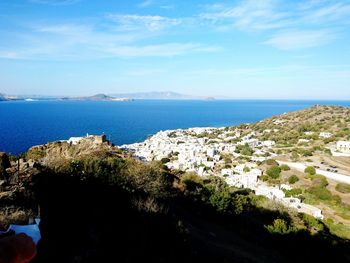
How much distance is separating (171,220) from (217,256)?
146cm

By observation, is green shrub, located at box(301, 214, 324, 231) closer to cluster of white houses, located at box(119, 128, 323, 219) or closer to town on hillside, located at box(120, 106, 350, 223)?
town on hillside, located at box(120, 106, 350, 223)

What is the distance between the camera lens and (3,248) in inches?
69.1

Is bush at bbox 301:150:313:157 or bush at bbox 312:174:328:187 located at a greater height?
bush at bbox 301:150:313:157

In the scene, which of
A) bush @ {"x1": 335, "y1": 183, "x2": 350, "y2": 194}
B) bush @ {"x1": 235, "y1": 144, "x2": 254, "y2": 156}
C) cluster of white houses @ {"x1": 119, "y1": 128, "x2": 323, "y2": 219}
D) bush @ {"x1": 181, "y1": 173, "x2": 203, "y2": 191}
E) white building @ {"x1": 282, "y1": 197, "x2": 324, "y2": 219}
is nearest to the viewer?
bush @ {"x1": 181, "y1": 173, "x2": 203, "y2": 191}

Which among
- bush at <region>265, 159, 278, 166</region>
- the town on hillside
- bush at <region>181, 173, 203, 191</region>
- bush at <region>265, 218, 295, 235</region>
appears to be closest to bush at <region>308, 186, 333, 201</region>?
the town on hillside

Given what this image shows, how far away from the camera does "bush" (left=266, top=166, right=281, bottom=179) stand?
27.7 metres

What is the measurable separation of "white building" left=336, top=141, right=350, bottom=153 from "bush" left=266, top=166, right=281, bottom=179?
11.6 meters

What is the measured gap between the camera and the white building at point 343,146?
35375 mm

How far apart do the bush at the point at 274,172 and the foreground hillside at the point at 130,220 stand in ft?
48.8

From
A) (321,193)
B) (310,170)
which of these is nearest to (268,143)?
(310,170)

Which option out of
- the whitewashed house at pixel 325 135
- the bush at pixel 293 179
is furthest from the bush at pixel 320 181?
the whitewashed house at pixel 325 135

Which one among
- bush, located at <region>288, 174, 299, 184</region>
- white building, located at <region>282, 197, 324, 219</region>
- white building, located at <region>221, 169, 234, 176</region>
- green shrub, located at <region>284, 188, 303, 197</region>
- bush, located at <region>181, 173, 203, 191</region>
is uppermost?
bush, located at <region>181, 173, 203, 191</region>

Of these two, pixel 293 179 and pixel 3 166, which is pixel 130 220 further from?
pixel 293 179

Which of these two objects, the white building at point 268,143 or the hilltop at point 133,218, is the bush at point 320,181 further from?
the white building at point 268,143
